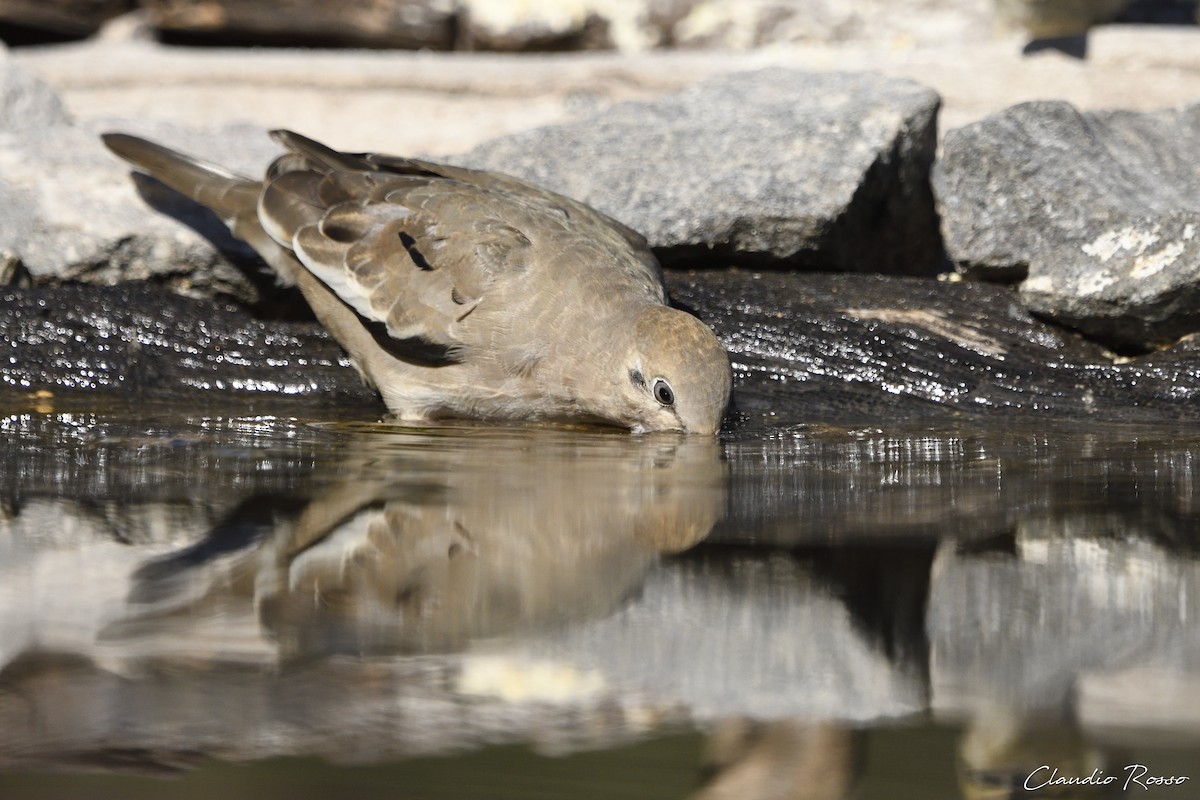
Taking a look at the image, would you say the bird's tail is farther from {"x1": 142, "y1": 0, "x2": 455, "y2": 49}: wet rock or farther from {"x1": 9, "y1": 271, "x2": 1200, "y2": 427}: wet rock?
{"x1": 142, "y1": 0, "x2": 455, "y2": 49}: wet rock

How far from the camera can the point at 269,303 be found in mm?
6453

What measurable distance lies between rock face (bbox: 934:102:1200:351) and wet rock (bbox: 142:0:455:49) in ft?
14.9

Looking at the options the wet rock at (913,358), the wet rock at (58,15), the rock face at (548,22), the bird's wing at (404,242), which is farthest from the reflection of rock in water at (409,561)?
the wet rock at (58,15)

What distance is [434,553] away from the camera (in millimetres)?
2898

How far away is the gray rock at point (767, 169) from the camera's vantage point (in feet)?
20.2

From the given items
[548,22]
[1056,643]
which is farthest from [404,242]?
[548,22]

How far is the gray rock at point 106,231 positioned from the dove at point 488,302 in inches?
28.7

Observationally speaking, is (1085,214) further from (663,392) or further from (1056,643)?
(1056,643)

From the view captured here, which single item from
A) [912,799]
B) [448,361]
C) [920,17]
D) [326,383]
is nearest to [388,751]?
[912,799]

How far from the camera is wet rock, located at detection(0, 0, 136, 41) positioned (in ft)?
32.6

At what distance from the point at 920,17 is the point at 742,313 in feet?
15.2

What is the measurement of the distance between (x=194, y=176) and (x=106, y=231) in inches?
20.2
